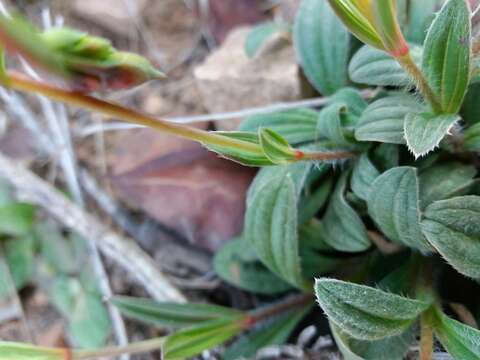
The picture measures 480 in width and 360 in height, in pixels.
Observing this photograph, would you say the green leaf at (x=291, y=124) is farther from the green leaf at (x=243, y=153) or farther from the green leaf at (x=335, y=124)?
the green leaf at (x=243, y=153)

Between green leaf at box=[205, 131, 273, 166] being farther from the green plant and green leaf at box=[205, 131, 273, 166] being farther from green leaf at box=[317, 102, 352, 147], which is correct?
green leaf at box=[317, 102, 352, 147]

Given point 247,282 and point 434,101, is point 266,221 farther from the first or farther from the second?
point 434,101

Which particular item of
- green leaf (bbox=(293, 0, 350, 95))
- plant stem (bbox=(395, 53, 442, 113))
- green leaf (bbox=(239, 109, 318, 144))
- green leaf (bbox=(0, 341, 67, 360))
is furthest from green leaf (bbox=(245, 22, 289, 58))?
green leaf (bbox=(0, 341, 67, 360))

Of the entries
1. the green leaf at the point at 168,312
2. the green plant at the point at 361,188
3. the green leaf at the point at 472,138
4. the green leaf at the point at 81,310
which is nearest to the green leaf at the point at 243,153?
the green plant at the point at 361,188

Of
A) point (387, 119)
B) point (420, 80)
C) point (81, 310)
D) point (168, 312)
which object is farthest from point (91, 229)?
point (420, 80)

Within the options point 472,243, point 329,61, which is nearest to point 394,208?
point 472,243
